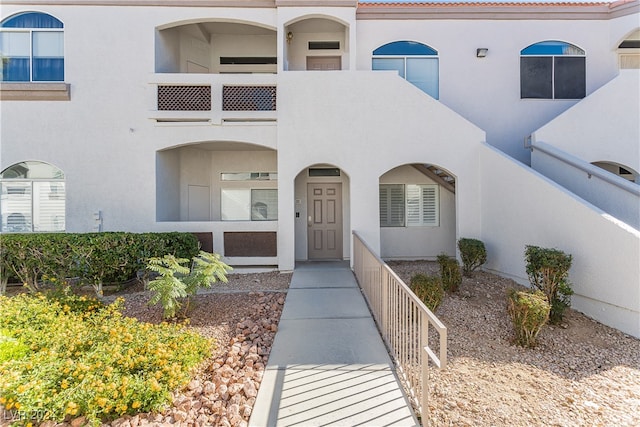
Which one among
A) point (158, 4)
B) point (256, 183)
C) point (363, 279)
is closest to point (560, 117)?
point (363, 279)

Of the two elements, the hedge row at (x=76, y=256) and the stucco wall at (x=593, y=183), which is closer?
the stucco wall at (x=593, y=183)

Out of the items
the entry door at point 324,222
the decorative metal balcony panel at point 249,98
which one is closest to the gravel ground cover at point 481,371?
the entry door at point 324,222

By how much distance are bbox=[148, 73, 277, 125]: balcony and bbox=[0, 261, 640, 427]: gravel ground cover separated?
16.4ft

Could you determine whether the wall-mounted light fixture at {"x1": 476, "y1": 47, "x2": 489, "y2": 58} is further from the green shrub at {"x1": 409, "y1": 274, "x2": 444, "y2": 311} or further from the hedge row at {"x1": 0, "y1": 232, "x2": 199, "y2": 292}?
the hedge row at {"x1": 0, "y1": 232, "x2": 199, "y2": 292}

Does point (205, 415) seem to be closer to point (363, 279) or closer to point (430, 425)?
point (430, 425)

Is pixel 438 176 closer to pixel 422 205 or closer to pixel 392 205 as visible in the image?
pixel 422 205

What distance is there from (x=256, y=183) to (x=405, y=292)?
25.8 ft

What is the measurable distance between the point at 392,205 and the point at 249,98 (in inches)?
219

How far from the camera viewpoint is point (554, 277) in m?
5.72

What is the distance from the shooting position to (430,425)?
320 cm

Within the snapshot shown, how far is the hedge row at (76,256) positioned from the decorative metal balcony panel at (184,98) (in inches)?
152

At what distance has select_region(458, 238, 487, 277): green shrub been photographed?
8.08 m

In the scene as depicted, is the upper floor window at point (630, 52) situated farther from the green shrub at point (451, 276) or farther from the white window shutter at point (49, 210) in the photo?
the white window shutter at point (49, 210)

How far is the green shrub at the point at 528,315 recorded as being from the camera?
482cm
